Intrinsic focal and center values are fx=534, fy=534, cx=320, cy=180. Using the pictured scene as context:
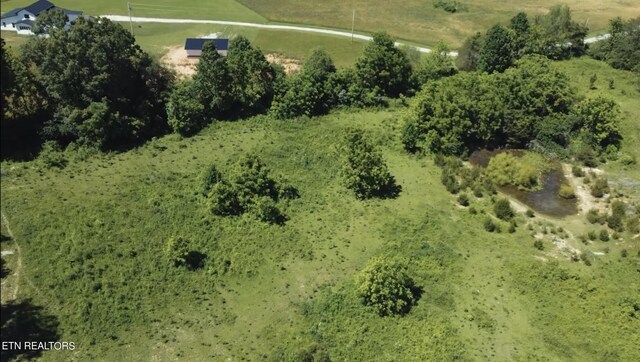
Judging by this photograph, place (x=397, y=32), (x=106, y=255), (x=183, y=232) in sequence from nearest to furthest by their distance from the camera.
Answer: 1. (x=106, y=255)
2. (x=183, y=232)
3. (x=397, y=32)

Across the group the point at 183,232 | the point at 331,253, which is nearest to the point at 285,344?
the point at 331,253

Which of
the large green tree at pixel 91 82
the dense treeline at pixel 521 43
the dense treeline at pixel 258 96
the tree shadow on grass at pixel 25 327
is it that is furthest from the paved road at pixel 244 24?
the tree shadow on grass at pixel 25 327

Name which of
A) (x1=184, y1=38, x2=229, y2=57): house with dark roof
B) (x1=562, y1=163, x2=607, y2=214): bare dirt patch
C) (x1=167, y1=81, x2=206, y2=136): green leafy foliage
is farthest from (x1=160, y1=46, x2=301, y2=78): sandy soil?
(x1=562, y1=163, x2=607, y2=214): bare dirt patch

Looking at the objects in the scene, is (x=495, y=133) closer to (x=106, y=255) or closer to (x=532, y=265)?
(x=532, y=265)

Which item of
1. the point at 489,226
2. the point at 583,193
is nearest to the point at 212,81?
the point at 489,226

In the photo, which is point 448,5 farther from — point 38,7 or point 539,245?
point 38,7

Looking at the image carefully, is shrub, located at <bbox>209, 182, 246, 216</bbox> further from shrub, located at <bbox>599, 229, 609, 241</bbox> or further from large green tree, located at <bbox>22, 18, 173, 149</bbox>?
shrub, located at <bbox>599, 229, 609, 241</bbox>

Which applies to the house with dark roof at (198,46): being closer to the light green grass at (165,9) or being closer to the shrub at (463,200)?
the light green grass at (165,9)
